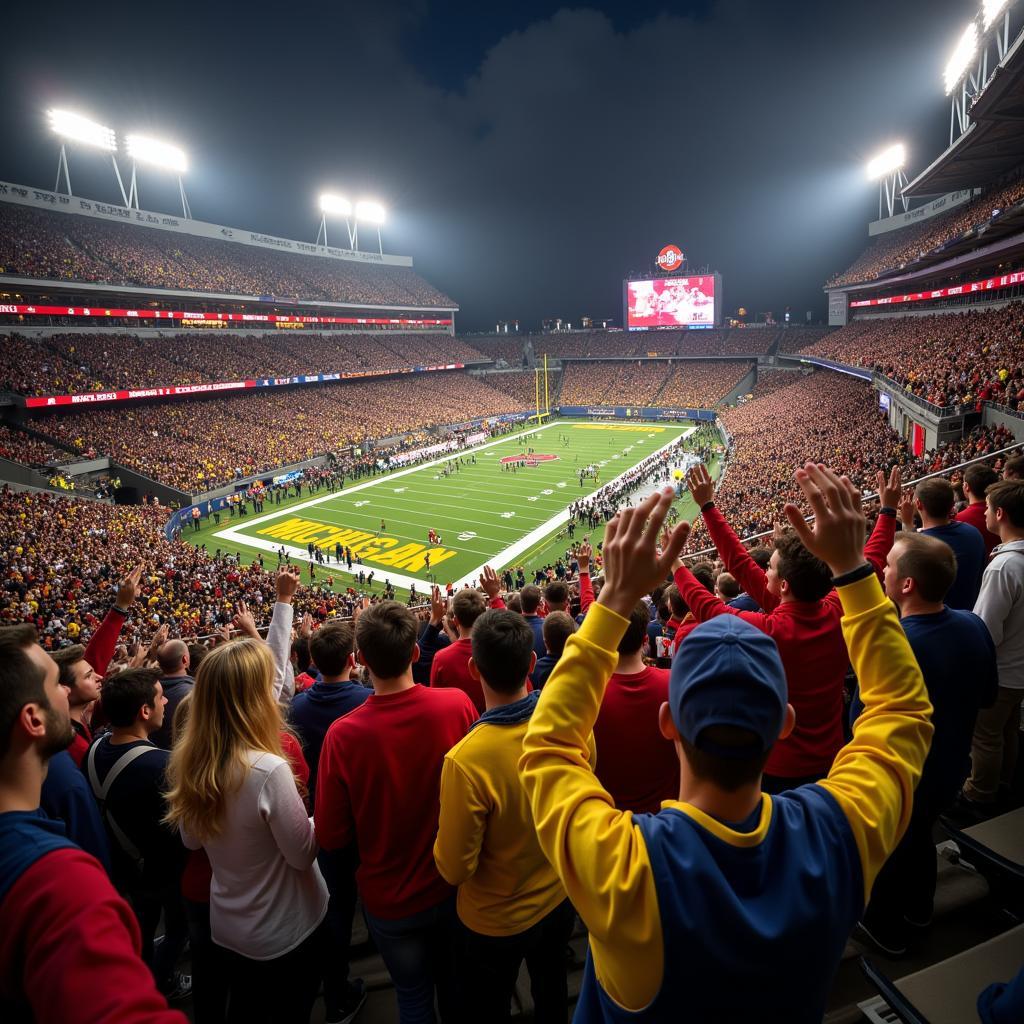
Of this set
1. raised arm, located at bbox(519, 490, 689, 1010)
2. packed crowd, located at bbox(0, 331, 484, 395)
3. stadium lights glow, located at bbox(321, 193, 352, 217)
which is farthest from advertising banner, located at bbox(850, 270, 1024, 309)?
stadium lights glow, located at bbox(321, 193, 352, 217)

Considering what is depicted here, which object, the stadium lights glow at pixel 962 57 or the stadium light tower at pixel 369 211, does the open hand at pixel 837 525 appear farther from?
the stadium light tower at pixel 369 211

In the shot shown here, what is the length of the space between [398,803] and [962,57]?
4751 centimetres

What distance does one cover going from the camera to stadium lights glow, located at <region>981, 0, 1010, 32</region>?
26128mm

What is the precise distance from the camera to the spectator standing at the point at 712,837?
1.24 meters

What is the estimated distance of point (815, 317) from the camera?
78.2 metres

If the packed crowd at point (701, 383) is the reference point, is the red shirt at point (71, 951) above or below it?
below

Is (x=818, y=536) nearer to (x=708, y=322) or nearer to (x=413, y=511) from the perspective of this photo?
(x=413, y=511)

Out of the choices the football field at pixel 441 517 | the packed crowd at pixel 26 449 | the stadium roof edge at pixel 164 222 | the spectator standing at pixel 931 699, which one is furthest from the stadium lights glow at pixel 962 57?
the stadium roof edge at pixel 164 222

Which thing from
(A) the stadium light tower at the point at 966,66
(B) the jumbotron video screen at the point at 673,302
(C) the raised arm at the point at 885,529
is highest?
(A) the stadium light tower at the point at 966,66

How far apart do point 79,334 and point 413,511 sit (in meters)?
27.9

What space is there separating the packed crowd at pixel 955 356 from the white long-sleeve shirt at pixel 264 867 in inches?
783

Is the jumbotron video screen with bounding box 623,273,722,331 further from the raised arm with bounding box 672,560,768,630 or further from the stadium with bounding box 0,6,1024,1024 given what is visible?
the raised arm with bounding box 672,560,768,630

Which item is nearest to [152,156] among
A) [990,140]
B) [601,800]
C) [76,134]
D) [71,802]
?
[76,134]

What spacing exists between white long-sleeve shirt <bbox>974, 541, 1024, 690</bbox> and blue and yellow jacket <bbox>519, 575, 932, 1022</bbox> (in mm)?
2652
